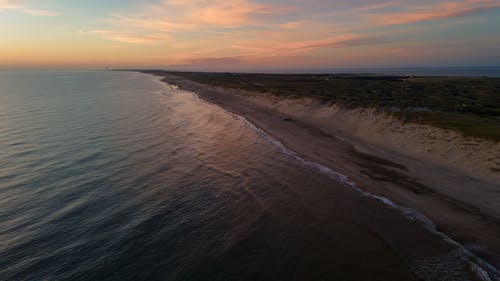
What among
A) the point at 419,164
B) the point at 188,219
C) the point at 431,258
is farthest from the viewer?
the point at 419,164

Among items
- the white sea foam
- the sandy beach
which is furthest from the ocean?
the sandy beach

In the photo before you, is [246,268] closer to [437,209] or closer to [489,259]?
[489,259]

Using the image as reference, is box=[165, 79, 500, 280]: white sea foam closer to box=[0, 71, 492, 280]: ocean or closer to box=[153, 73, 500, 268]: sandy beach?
box=[0, 71, 492, 280]: ocean

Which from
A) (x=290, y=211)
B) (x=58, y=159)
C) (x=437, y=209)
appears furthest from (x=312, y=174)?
(x=58, y=159)

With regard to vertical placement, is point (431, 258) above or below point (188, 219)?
above

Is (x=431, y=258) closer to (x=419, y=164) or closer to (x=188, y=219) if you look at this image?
(x=188, y=219)

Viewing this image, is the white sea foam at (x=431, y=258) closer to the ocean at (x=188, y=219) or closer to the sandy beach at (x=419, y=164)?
the ocean at (x=188, y=219)

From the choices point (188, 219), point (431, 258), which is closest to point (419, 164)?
point (431, 258)

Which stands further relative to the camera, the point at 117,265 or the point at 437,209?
the point at 437,209
